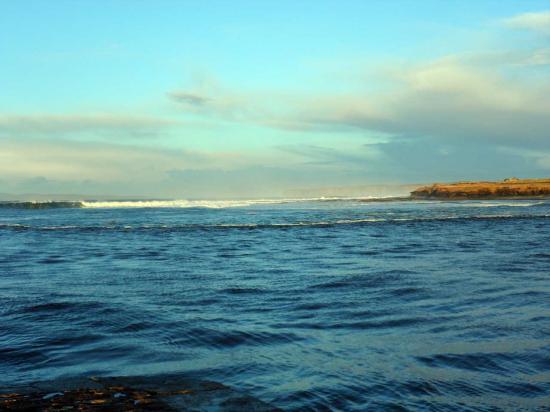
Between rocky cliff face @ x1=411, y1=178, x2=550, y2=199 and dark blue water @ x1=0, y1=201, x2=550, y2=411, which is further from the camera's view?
rocky cliff face @ x1=411, y1=178, x2=550, y2=199

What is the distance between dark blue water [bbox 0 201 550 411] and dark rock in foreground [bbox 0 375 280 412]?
1.13 feet

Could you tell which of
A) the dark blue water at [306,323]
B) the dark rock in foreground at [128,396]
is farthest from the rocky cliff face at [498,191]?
the dark rock in foreground at [128,396]

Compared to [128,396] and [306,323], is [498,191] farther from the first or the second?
[128,396]

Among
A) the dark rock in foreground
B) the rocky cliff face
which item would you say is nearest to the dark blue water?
the dark rock in foreground

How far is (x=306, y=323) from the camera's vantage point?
9.15 meters

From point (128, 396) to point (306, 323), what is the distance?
13.3 feet

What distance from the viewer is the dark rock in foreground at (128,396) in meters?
5.29

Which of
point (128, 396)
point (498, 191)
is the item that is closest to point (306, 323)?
point (128, 396)

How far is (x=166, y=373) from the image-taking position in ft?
21.6

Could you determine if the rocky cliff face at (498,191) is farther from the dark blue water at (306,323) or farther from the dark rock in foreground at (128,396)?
the dark rock in foreground at (128,396)

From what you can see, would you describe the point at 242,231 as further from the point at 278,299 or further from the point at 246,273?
the point at 278,299

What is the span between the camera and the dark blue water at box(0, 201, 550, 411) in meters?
6.17

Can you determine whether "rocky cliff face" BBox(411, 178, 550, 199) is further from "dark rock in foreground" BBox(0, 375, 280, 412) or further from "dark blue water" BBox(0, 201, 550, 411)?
"dark rock in foreground" BBox(0, 375, 280, 412)

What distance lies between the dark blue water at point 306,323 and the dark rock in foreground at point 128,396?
1.13ft
